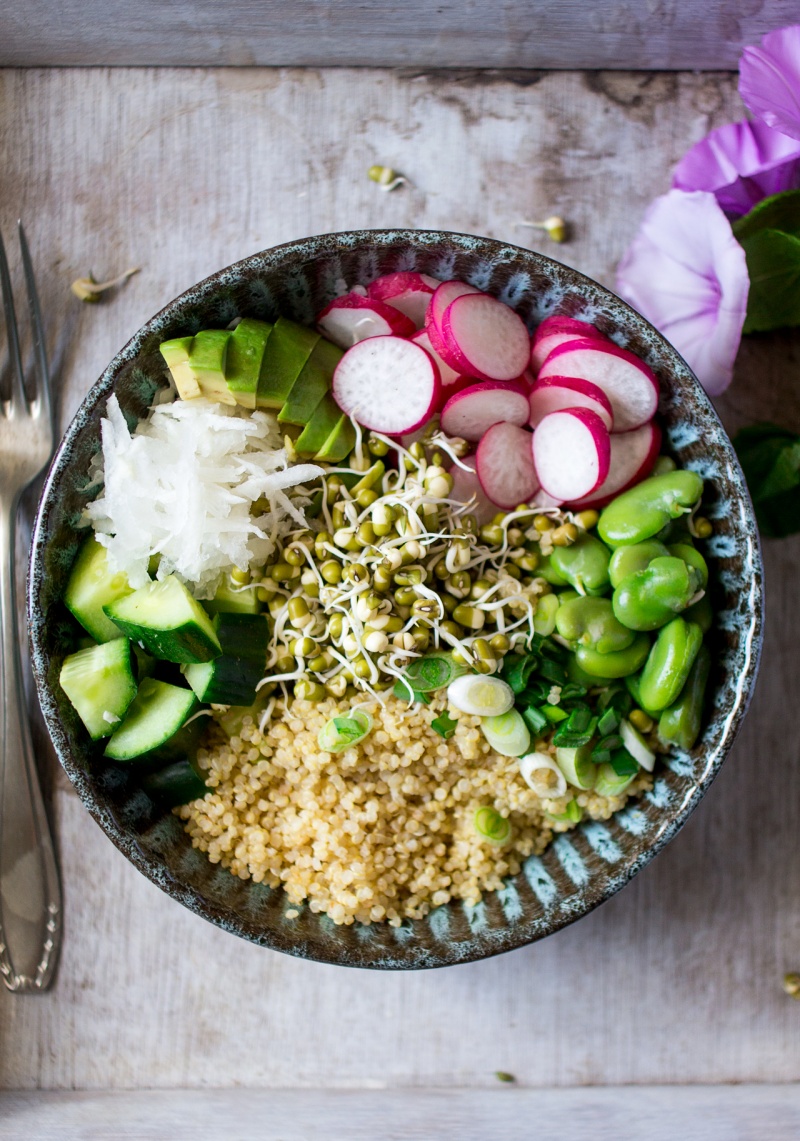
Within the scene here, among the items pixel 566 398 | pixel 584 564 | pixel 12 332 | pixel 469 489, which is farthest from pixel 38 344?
pixel 584 564

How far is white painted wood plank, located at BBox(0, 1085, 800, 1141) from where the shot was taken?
2.07 m

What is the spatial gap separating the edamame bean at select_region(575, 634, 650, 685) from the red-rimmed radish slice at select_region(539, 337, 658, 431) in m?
0.44

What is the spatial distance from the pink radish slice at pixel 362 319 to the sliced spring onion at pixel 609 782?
0.96m

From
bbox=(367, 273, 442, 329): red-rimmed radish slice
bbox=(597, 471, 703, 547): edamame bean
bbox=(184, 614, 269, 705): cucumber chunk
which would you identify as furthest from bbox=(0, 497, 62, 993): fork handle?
bbox=(597, 471, 703, 547): edamame bean

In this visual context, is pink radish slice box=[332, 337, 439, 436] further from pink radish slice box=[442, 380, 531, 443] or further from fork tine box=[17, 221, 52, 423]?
fork tine box=[17, 221, 52, 423]

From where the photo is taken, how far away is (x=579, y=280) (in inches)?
70.4

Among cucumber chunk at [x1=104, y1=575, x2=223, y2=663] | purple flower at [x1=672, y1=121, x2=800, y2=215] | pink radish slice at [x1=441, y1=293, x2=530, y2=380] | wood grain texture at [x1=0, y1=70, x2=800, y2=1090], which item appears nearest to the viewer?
cucumber chunk at [x1=104, y1=575, x2=223, y2=663]

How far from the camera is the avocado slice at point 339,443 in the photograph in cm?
183

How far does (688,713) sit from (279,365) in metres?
1.04

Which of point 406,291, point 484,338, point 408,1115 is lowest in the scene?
point 408,1115

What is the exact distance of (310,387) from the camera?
1833 millimetres

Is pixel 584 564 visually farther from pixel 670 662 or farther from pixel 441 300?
pixel 441 300

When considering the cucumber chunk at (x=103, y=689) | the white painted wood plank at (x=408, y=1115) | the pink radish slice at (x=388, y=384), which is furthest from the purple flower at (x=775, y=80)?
the white painted wood plank at (x=408, y=1115)

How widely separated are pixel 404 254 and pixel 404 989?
5.29 feet
